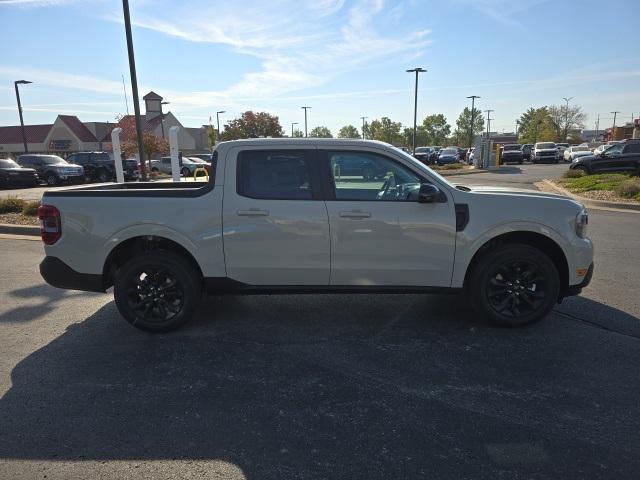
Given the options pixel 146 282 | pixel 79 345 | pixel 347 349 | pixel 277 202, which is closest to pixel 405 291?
pixel 347 349

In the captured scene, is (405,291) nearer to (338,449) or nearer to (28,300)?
(338,449)

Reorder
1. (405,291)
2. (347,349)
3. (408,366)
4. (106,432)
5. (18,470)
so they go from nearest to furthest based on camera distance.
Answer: (18,470)
(106,432)
(408,366)
(347,349)
(405,291)

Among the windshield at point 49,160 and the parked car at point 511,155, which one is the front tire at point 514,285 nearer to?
the windshield at point 49,160

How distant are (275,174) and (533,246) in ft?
8.52

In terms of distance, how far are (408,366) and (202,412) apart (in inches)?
64.2

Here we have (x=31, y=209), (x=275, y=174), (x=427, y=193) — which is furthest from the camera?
(x=31, y=209)

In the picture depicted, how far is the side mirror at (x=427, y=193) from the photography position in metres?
4.21

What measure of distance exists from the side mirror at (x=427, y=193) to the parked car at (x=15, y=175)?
991 inches

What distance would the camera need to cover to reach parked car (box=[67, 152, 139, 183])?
27.3 metres

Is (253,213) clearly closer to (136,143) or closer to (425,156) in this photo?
(136,143)

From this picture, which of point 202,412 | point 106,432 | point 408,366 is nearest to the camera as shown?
point 106,432

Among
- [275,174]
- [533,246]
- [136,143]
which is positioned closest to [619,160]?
[533,246]

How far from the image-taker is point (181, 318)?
4547 mm

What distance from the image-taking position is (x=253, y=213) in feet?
14.2
